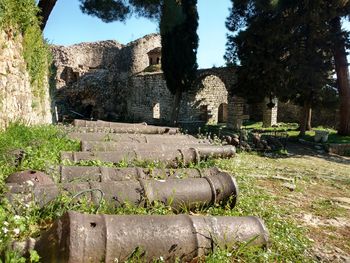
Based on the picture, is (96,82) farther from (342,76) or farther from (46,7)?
(342,76)

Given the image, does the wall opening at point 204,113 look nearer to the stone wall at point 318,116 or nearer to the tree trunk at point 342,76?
the stone wall at point 318,116

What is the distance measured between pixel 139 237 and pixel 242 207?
2475 mm

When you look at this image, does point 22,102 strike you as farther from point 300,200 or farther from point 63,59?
point 63,59

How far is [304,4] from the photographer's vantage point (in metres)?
15.4

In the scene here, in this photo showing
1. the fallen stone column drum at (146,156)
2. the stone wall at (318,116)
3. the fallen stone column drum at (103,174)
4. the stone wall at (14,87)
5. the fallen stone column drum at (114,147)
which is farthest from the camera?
the stone wall at (318,116)

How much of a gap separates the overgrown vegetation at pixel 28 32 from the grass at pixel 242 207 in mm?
2064

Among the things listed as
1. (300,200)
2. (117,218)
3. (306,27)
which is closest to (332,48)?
(306,27)

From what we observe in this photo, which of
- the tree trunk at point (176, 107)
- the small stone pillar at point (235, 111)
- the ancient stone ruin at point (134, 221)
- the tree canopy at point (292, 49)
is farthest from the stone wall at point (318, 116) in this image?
the ancient stone ruin at point (134, 221)

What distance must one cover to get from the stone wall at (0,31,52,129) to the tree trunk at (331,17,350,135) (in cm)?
1339

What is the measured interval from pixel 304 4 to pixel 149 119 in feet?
42.4

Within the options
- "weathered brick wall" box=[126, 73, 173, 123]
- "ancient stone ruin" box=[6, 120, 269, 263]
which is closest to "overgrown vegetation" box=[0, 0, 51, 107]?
"ancient stone ruin" box=[6, 120, 269, 263]

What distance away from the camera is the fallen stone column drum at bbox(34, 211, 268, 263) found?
7.75ft

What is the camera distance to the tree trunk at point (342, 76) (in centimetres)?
1629

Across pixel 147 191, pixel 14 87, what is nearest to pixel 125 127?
pixel 14 87
